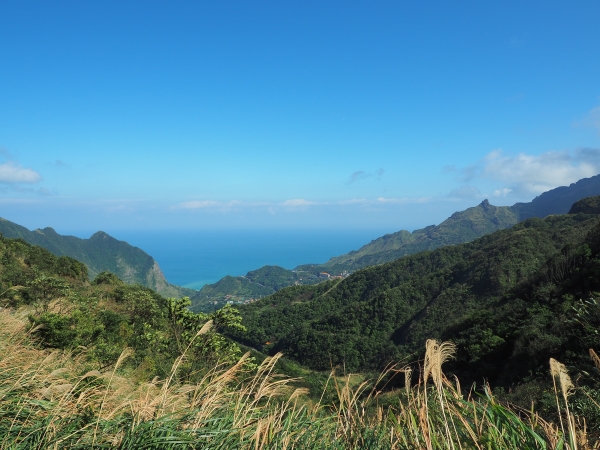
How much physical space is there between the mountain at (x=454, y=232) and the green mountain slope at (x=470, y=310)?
234 feet

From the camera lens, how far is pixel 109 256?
451ft

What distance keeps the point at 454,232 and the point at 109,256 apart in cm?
14975

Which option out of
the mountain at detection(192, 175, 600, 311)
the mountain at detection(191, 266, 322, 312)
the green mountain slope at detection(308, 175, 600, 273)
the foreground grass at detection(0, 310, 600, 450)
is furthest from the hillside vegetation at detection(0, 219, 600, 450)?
the green mountain slope at detection(308, 175, 600, 273)

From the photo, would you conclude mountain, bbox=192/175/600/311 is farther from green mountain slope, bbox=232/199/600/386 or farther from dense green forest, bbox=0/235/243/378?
dense green forest, bbox=0/235/243/378

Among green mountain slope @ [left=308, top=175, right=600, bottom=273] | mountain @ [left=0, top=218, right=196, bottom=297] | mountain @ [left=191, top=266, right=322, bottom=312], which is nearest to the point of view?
mountain @ [left=191, top=266, right=322, bottom=312]

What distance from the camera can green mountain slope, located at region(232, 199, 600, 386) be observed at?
1711 centimetres

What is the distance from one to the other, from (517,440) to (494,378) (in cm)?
2086

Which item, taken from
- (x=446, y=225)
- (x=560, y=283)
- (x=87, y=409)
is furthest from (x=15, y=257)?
(x=446, y=225)

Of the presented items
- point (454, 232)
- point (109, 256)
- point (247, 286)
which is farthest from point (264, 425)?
point (454, 232)

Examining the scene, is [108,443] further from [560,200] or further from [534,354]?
[560,200]

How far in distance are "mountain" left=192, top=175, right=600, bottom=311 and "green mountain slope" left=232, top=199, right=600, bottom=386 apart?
234ft

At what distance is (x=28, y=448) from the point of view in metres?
1.55

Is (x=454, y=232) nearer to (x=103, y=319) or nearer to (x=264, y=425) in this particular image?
(x=103, y=319)

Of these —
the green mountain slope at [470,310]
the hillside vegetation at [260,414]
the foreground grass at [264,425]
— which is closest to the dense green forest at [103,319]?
the hillside vegetation at [260,414]
